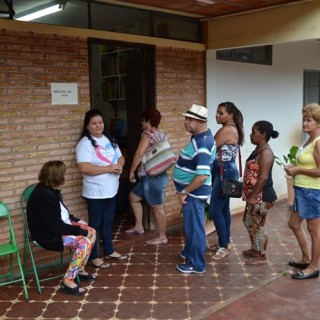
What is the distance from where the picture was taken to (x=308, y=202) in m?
4.12

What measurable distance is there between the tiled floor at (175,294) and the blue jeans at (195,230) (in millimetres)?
161

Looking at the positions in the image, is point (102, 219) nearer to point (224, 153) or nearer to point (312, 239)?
point (224, 153)

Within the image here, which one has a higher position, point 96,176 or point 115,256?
point 96,176

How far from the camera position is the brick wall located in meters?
4.14

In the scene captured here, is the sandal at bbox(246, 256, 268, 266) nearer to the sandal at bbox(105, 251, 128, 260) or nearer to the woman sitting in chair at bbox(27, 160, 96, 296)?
the sandal at bbox(105, 251, 128, 260)

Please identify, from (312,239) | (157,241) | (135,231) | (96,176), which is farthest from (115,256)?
(312,239)

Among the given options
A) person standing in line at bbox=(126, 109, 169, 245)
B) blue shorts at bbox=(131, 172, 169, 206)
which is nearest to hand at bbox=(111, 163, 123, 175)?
person standing in line at bbox=(126, 109, 169, 245)

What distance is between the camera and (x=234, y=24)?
223 inches

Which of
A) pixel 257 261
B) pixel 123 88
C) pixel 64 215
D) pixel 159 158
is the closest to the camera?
pixel 64 215

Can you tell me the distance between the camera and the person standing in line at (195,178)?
4.05 m

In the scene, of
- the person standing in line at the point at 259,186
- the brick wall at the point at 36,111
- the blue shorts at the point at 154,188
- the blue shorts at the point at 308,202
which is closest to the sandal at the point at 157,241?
the blue shorts at the point at 154,188

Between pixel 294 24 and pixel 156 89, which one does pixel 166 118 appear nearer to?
pixel 156 89

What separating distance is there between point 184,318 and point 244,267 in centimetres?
131

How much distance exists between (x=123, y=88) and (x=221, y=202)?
310 cm
